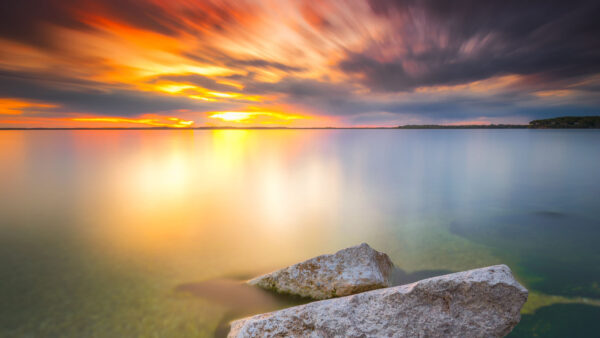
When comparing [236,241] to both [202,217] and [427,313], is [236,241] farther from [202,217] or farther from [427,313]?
[427,313]

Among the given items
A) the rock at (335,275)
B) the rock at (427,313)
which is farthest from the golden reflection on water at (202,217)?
the rock at (427,313)

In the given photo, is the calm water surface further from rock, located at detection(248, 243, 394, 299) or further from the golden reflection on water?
rock, located at detection(248, 243, 394, 299)

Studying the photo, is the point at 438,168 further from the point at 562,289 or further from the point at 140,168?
the point at 140,168

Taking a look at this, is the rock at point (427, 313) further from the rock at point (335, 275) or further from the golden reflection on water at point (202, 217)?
the golden reflection on water at point (202, 217)

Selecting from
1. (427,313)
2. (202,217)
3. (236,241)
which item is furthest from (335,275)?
(202,217)

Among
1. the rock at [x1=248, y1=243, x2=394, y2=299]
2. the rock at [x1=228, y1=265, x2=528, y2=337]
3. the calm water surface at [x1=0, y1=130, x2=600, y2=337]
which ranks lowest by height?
the calm water surface at [x1=0, y1=130, x2=600, y2=337]

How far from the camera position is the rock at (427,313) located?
3.50m

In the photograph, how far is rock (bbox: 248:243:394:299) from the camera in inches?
214

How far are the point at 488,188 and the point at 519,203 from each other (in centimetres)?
377

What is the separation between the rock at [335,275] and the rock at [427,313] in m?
1.59

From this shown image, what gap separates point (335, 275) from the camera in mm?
5652

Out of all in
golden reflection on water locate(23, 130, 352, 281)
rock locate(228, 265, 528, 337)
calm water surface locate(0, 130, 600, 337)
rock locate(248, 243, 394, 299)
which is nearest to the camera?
rock locate(228, 265, 528, 337)

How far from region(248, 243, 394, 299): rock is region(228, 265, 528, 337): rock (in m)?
1.59

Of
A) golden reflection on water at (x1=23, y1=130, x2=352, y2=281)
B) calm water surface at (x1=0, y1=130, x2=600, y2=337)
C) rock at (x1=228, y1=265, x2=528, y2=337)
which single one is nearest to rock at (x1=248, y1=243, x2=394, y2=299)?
calm water surface at (x1=0, y1=130, x2=600, y2=337)
